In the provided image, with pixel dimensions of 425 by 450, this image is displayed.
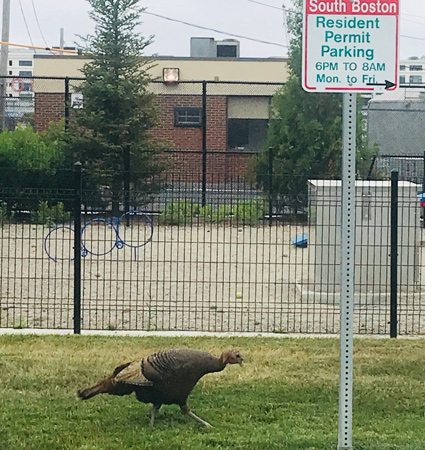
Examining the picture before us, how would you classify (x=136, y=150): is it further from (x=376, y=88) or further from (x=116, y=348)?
(x=376, y=88)

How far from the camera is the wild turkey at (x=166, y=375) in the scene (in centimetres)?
530

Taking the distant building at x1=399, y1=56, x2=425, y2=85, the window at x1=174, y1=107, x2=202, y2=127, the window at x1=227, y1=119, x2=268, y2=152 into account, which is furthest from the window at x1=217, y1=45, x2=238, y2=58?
the distant building at x1=399, y1=56, x2=425, y2=85

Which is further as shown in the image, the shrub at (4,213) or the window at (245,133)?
the window at (245,133)

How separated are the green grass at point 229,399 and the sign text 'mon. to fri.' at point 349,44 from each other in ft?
6.78

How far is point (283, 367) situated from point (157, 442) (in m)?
2.21

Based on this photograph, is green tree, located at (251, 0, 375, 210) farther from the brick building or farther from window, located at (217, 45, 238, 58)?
window, located at (217, 45, 238, 58)

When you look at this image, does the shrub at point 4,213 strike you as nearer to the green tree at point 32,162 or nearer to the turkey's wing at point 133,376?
the green tree at point 32,162

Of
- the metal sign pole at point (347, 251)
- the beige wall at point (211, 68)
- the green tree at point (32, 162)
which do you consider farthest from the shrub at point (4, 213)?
the beige wall at point (211, 68)

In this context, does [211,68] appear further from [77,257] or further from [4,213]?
[77,257]

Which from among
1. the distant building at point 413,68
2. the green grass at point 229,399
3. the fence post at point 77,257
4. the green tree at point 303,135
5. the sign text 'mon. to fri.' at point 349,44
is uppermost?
the distant building at point 413,68

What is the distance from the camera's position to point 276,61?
3209cm

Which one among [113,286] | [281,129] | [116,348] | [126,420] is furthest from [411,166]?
[126,420]

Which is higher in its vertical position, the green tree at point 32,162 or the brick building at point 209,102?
the brick building at point 209,102

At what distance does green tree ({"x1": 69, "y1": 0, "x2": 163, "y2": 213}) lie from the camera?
2077 cm
